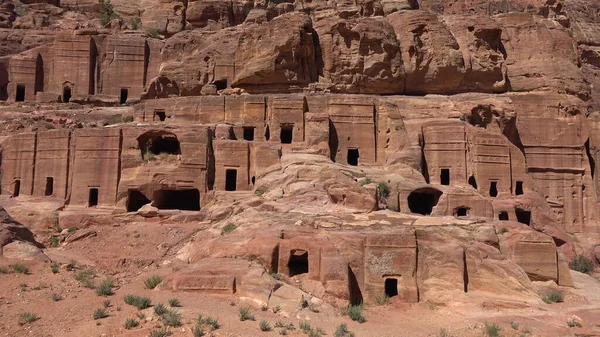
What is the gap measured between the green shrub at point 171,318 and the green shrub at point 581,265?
20.3 meters

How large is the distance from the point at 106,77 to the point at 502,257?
27.2 m

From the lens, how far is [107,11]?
42094 mm

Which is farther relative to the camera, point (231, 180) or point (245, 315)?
point (231, 180)

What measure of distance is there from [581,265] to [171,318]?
69.4 ft

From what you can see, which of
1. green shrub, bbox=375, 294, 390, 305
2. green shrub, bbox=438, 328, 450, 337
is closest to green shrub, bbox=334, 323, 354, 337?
green shrub, bbox=438, 328, 450, 337

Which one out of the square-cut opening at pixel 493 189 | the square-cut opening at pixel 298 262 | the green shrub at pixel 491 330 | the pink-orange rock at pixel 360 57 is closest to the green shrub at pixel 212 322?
the square-cut opening at pixel 298 262

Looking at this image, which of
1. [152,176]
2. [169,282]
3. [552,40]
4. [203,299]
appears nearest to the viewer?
[203,299]

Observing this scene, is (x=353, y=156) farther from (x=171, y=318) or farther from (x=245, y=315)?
(x=171, y=318)

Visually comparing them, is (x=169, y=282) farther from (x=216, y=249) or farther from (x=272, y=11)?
(x=272, y=11)

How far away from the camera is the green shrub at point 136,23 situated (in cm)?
3973

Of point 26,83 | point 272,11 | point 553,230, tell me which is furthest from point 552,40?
point 26,83

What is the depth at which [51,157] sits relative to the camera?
80.6ft

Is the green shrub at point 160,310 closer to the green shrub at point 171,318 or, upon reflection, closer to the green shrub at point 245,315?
the green shrub at point 171,318

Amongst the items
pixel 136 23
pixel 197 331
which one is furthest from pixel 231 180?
pixel 136 23
